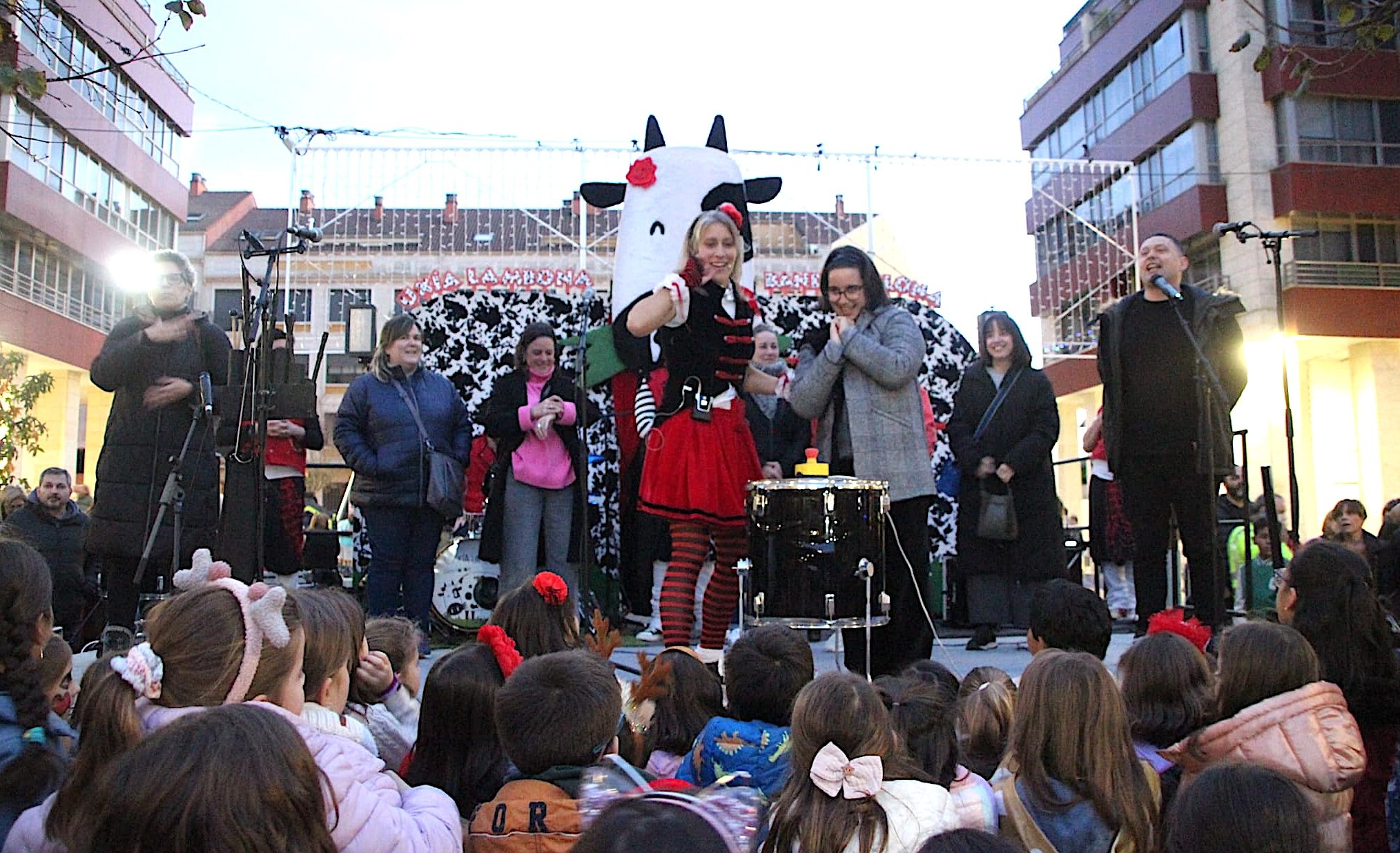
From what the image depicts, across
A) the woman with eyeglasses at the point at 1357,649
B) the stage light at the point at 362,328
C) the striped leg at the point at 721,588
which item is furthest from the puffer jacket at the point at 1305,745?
the stage light at the point at 362,328

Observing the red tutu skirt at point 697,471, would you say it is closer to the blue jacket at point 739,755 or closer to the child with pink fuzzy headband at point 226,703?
the blue jacket at point 739,755

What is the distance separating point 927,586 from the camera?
4238 millimetres

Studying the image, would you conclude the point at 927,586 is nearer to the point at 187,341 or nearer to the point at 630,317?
the point at 630,317

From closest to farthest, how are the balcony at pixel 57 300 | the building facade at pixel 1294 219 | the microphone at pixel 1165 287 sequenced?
the microphone at pixel 1165 287, the building facade at pixel 1294 219, the balcony at pixel 57 300

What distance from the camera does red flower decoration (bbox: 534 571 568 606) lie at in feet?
10.0

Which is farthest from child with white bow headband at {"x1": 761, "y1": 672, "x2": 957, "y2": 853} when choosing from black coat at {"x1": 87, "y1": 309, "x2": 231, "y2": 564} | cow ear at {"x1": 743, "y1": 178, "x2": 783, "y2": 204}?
cow ear at {"x1": 743, "y1": 178, "x2": 783, "y2": 204}

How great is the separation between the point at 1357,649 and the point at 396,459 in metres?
3.72

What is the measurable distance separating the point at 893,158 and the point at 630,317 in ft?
22.7

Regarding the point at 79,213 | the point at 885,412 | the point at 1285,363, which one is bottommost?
the point at 885,412

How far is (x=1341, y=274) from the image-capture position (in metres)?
18.6

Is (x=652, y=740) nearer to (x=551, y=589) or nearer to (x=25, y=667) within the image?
(x=551, y=589)

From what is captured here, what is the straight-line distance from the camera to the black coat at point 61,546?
5578mm

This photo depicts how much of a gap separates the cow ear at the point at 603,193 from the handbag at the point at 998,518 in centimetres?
305

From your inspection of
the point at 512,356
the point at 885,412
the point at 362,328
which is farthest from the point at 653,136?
the point at 362,328
